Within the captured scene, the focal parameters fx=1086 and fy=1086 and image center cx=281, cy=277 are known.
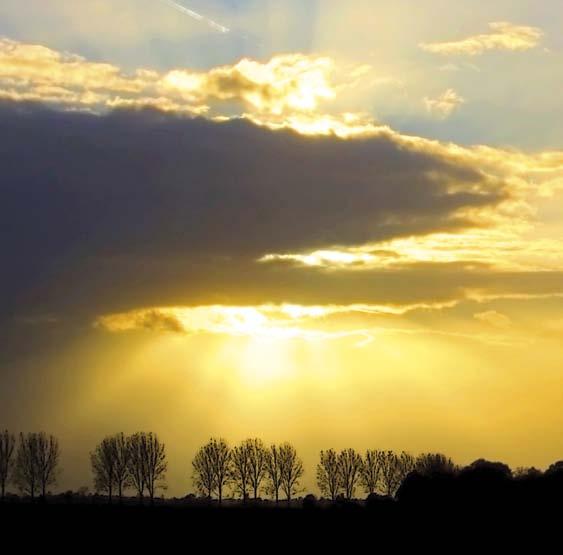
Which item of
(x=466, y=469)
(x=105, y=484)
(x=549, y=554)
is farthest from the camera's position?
(x=105, y=484)

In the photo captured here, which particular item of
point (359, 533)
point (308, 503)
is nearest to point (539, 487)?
point (359, 533)

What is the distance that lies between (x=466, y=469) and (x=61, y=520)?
41946mm

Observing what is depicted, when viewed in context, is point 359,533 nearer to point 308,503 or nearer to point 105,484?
point 308,503

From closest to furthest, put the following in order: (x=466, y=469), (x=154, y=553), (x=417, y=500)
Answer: (x=154, y=553) → (x=417, y=500) → (x=466, y=469)

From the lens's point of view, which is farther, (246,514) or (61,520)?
(246,514)

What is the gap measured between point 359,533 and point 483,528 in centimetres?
1047

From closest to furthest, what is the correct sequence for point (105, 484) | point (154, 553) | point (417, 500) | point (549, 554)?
point (549, 554), point (154, 553), point (417, 500), point (105, 484)

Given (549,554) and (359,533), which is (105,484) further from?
(549,554)

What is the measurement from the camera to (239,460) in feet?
603

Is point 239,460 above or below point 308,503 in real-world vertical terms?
above

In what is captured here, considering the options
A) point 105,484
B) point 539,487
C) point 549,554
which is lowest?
point 549,554

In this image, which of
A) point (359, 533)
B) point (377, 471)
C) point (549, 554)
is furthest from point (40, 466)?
point (549, 554)

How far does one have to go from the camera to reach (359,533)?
91.9m

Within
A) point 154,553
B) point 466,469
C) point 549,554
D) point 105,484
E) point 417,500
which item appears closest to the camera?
point 549,554
